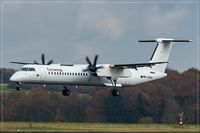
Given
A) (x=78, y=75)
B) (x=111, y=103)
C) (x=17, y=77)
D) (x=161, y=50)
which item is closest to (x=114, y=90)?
(x=78, y=75)

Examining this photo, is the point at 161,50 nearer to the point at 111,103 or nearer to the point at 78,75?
the point at 111,103

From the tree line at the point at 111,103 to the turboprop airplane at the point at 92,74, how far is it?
Result: 3366 millimetres

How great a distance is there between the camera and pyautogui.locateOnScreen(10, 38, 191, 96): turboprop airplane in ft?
275

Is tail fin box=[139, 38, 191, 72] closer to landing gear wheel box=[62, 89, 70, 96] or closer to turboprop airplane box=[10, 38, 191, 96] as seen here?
turboprop airplane box=[10, 38, 191, 96]

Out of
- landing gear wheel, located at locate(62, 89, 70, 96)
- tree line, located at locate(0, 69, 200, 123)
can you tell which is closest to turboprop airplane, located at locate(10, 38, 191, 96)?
landing gear wheel, located at locate(62, 89, 70, 96)

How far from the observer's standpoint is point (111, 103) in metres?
94.2

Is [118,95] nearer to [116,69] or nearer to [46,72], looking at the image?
[116,69]

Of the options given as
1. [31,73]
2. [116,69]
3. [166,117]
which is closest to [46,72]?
[31,73]

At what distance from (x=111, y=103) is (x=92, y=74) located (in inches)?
310

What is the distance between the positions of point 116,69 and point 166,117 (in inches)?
283

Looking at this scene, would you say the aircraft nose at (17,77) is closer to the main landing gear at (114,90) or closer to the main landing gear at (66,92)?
the main landing gear at (66,92)

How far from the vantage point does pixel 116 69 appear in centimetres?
8881

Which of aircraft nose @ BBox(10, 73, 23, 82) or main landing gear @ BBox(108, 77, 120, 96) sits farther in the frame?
main landing gear @ BBox(108, 77, 120, 96)

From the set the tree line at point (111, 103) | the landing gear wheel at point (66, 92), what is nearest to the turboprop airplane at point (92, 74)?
the landing gear wheel at point (66, 92)
